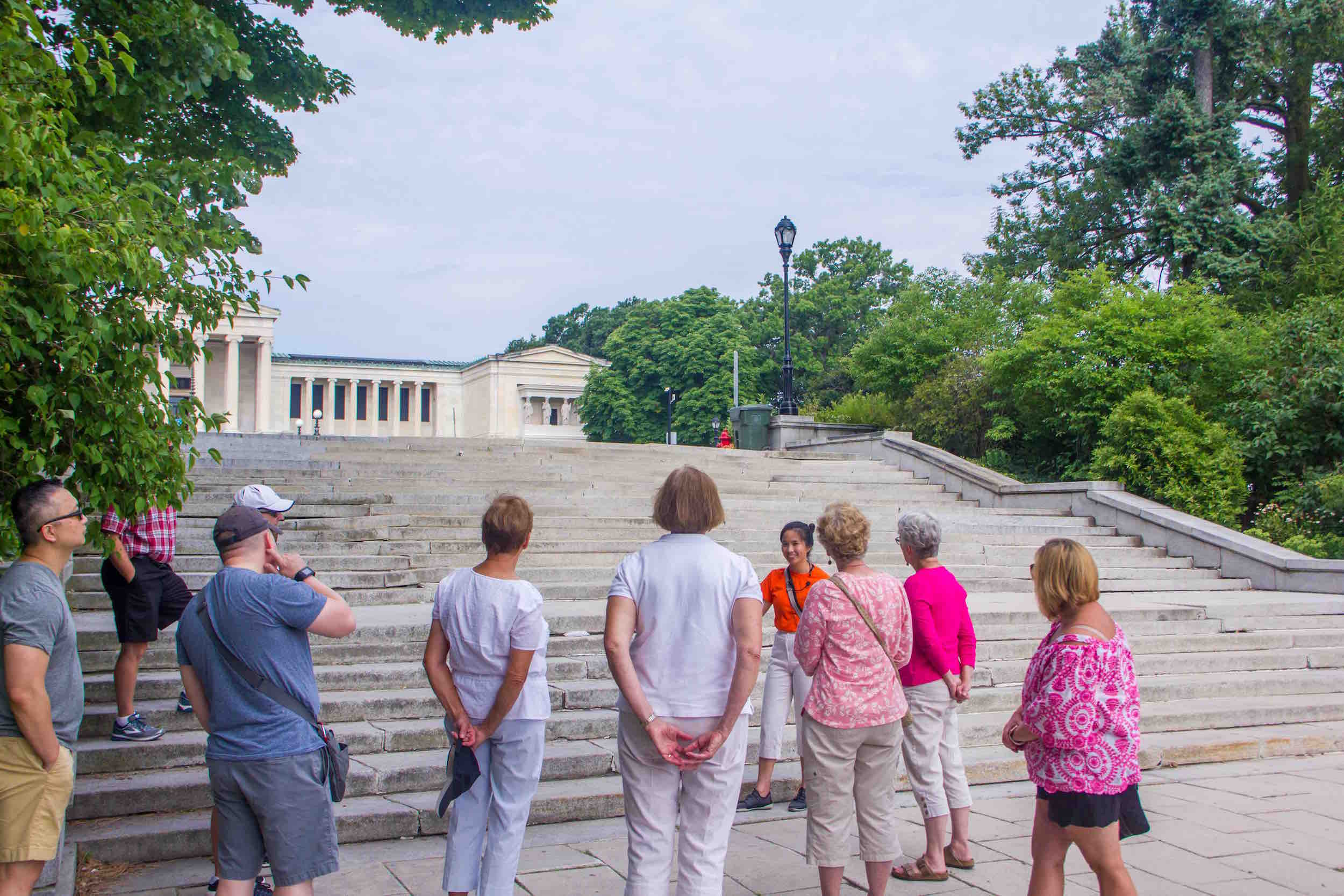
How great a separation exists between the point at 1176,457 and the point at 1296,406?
2022 millimetres

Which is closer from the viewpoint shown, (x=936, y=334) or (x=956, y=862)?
(x=956, y=862)

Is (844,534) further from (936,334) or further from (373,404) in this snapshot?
(373,404)

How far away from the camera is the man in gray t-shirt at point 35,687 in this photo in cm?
346

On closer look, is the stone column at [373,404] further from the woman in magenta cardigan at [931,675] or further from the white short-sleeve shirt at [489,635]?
Result: the white short-sleeve shirt at [489,635]

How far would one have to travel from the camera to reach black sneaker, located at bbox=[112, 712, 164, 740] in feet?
19.2

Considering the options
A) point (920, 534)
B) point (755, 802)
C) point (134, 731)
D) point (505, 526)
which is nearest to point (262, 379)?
point (134, 731)

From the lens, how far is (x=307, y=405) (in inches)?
3297

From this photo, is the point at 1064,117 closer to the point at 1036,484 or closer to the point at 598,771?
the point at 1036,484

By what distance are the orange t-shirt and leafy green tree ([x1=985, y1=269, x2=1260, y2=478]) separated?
12137 mm

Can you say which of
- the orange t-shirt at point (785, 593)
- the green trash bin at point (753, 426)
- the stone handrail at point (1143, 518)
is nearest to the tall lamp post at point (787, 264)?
the green trash bin at point (753, 426)

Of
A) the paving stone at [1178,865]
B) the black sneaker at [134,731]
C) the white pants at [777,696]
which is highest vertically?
the white pants at [777,696]

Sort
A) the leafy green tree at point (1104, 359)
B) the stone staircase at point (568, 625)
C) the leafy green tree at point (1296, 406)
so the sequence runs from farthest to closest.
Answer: the leafy green tree at point (1104, 359)
the leafy green tree at point (1296, 406)
the stone staircase at point (568, 625)

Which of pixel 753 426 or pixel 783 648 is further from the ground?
pixel 753 426

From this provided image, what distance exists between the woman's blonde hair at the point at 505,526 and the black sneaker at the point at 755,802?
2.84 metres
